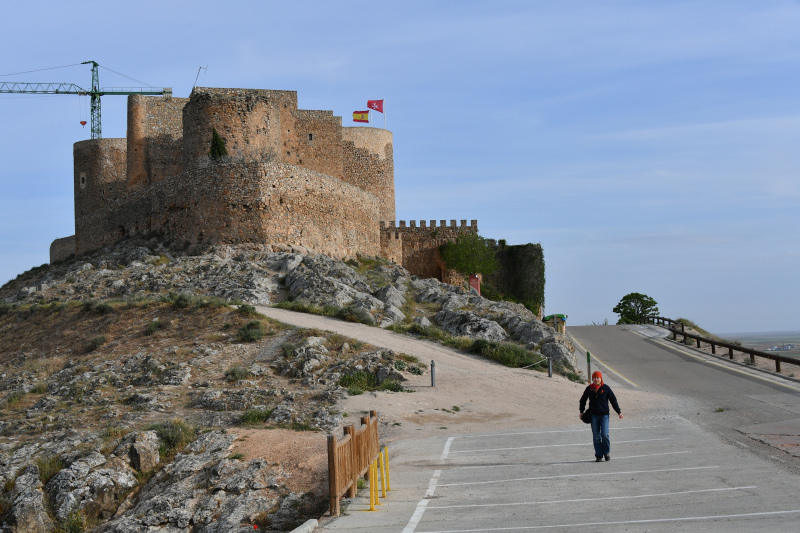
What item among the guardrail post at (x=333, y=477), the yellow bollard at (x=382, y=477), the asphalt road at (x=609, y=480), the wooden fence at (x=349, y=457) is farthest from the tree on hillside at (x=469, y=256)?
the guardrail post at (x=333, y=477)

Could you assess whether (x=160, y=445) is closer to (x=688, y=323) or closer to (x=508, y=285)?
(x=508, y=285)

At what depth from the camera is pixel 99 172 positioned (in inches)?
1769

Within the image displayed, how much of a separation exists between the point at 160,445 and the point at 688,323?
4267 centimetres

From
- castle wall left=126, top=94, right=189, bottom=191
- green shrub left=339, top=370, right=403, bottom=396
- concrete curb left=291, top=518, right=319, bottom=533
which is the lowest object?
concrete curb left=291, top=518, right=319, bottom=533

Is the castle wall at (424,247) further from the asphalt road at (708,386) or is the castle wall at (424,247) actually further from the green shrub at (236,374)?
the green shrub at (236,374)

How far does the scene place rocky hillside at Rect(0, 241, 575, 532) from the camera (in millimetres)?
13961

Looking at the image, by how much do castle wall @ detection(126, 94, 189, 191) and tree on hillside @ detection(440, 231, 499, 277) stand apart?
1744cm

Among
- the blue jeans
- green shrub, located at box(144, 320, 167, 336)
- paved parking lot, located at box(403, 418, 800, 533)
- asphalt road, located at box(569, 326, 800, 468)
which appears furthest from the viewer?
green shrub, located at box(144, 320, 167, 336)

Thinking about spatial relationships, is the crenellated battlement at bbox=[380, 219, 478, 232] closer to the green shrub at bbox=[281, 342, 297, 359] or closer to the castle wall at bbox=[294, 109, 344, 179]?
the castle wall at bbox=[294, 109, 344, 179]

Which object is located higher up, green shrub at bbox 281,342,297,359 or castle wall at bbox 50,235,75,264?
castle wall at bbox 50,235,75,264

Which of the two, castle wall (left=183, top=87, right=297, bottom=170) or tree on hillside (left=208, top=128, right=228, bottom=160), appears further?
castle wall (left=183, top=87, right=297, bottom=170)

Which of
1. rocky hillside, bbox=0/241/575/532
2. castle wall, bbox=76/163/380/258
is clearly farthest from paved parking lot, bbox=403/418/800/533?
castle wall, bbox=76/163/380/258

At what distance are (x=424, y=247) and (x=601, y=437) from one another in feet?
121

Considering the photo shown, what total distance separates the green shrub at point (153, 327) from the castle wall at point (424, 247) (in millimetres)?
24611
